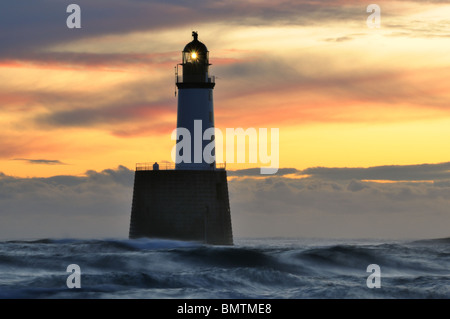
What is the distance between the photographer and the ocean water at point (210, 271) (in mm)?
26359

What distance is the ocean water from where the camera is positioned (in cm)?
2636

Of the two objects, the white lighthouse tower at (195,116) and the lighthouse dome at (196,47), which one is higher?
the lighthouse dome at (196,47)

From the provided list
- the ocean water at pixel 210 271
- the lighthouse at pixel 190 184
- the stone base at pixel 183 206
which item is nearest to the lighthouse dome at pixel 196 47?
the lighthouse at pixel 190 184

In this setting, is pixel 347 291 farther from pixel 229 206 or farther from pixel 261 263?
pixel 229 206

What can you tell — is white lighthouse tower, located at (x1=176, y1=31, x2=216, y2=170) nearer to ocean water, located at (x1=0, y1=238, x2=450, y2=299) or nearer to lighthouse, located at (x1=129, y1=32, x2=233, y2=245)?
lighthouse, located at (x1=129, y1=32, x2=233, y2=245)

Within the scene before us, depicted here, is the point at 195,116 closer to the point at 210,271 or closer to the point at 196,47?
the point at 196,47

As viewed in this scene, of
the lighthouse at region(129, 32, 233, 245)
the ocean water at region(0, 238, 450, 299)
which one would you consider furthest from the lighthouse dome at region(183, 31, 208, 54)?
the ocean water at region(0, 238, 450, 299)

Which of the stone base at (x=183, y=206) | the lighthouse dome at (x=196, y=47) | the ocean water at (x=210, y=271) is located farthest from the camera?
the lighthouse dome at (x=196, y=47)

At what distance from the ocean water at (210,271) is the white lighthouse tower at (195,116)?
15.0 ft

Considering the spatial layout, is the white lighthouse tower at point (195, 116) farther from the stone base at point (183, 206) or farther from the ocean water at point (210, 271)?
the ocean water at point (210, 271)

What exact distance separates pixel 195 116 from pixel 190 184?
3.58 meters

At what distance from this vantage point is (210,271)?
31.5m
